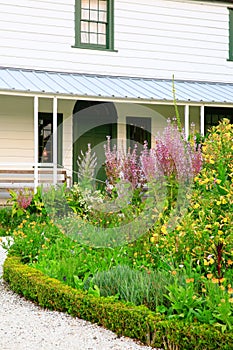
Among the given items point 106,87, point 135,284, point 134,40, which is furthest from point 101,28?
point 135,284

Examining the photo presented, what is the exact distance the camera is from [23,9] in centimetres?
1421

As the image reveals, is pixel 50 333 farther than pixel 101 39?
No

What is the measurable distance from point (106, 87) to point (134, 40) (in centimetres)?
231

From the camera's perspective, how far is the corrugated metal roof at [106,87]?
12836 millimetres

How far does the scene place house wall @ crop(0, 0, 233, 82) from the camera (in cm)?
1420

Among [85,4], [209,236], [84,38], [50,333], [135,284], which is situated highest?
[85,4]

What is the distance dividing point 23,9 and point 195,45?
16.1ft

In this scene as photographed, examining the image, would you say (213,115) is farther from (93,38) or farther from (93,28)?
(93,28)

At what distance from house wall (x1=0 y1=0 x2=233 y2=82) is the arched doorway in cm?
94

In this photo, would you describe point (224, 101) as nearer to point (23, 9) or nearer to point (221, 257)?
point (23, 9)

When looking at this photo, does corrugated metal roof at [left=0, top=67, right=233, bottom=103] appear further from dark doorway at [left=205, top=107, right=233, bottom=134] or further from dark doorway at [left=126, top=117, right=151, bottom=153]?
dark doorway at [left=126, top=117, right=151, bottom=153]

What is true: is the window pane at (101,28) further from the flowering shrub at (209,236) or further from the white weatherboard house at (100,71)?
the flowering shrub at (209,236)

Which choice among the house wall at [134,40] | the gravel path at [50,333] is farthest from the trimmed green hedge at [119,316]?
the house wall at [134,40]

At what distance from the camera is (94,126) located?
1525cm
